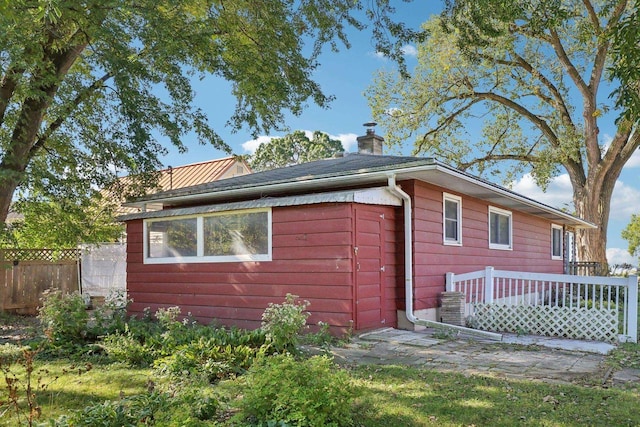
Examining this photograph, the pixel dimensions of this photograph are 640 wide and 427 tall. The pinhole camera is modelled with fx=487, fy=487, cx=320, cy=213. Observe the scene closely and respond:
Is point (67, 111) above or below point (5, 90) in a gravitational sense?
below

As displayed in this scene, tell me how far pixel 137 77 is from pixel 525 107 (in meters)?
16.6

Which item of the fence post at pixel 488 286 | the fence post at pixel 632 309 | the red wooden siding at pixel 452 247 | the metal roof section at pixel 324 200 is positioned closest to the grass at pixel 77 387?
the metal roof section at pixel 324 200

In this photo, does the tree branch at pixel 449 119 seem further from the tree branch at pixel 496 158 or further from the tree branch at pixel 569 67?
the tree branch at pixel 569 67

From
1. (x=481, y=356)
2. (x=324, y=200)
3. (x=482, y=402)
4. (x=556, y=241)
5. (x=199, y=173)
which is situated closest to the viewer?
(x=482, y=402)

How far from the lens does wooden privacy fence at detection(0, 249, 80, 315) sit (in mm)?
11367

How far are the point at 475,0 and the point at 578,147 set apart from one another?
13.5 metres

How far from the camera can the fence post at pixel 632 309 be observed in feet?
24.4

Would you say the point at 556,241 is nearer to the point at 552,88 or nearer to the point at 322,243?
the point at 552,88

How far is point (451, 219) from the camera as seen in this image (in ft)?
30.9

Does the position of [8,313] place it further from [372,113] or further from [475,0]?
[372,113]

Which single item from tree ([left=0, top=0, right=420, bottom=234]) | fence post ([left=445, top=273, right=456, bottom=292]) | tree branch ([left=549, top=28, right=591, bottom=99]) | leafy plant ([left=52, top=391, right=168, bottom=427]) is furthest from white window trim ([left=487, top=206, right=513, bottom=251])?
leafy plant ([left=52, top=391, right=168, bottom=427])

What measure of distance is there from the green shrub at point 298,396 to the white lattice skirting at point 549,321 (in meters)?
5.86

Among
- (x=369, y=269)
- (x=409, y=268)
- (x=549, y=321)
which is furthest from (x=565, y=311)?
(x=369, y=269)

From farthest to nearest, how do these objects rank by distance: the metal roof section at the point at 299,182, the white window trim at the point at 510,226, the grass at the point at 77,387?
the white window trim at the point at 510,226, the metal roof section at the point at 299,182, the grass at the point at 77,387
